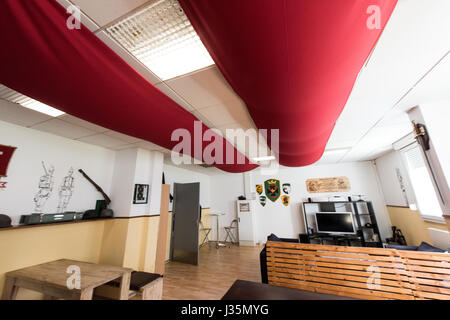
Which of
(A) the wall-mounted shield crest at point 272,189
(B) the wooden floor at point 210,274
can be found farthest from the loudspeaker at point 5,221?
(A) the wall-mounted shield crest at point 272,189

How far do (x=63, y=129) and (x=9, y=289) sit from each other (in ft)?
6.97

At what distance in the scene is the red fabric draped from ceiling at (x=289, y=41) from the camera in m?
0.70

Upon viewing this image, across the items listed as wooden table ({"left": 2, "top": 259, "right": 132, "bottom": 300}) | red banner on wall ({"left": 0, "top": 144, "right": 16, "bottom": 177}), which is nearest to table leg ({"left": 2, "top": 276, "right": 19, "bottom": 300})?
wooden table ({"left": 2, "top": 259, "right": 132, "bottom": 300})

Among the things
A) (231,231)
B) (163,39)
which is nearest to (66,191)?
(163,39)

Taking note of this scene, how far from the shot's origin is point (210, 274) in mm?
3561

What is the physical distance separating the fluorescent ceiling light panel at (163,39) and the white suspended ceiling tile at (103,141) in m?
2.03

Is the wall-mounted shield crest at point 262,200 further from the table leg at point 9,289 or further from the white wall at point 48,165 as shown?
the table leg at point 9,289

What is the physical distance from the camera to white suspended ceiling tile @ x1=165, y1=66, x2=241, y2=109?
1.61m

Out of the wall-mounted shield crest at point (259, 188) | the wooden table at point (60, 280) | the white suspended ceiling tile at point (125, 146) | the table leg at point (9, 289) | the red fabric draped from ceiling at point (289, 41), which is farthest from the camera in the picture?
the wall-mounted shield crest at point (259, 188)

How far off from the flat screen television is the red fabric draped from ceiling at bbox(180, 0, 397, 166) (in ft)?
15.9

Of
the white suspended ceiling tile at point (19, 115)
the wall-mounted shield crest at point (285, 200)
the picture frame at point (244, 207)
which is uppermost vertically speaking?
the white suspended ceiling tile at point (19, 115)

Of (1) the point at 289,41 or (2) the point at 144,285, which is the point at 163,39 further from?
(2) the point at 144,285

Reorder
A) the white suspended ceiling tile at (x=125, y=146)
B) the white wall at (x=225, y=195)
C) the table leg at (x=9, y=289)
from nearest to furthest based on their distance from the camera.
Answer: the table leg at (x=9, y=289), the white suspended ceiling tile at (x=125, y=146), the white wall at (x=225, y=195)

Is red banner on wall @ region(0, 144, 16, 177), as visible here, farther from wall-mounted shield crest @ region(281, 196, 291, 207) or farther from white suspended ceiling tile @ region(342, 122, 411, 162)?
wall-mounted shield crest @ region(281, 196, 291, 207)
